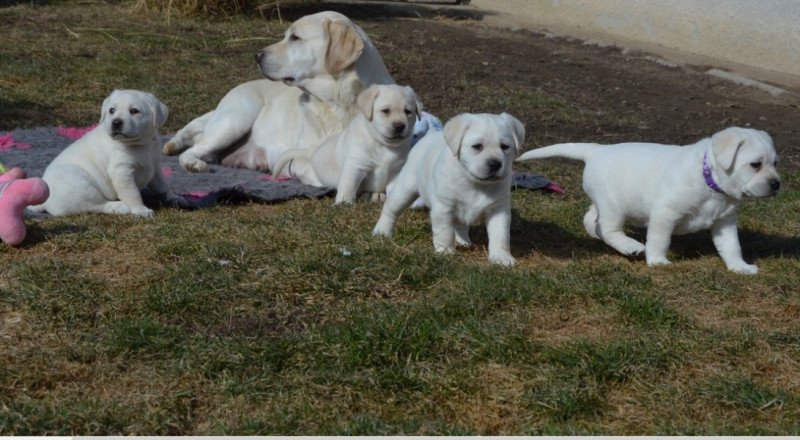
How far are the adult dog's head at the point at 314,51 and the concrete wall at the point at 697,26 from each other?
604 cm

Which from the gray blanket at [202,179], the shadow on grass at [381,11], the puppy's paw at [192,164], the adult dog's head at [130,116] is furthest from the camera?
the shadow on grass at [381,11]

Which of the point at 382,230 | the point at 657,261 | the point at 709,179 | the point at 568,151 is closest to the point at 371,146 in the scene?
the point at 382,230

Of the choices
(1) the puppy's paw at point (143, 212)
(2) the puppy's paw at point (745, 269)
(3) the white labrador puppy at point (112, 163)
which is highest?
(3) the white labrador puppy at point (112, 163)

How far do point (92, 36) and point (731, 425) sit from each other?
1185 cm

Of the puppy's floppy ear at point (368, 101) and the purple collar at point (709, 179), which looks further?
the puppy's floppy ear at point (368, 101)

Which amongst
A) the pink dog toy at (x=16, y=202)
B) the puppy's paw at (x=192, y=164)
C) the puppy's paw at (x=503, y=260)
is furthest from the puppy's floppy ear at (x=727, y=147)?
the puppy's paw at (x=192, y=164)

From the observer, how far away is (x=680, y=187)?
564 centimetres

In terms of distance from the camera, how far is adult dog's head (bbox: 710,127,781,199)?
5.43 metres

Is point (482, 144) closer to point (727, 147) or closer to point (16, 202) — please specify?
point (727, 147)

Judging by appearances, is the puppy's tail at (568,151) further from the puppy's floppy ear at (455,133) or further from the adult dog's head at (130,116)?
the adult dog's head at (130,116)

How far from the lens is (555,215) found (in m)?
7.05

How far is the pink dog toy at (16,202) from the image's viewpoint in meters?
5.54

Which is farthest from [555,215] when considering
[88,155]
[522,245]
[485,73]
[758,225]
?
[485,73]

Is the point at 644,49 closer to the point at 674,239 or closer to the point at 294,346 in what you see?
the point at 674,239
